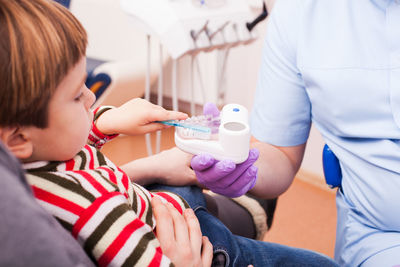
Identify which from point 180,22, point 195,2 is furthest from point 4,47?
point 195,2

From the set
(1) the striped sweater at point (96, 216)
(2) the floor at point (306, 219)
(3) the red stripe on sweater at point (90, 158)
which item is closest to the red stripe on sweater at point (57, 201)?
(1) the striped sweater at point (96, 216)

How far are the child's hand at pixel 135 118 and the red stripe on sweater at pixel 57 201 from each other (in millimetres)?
221

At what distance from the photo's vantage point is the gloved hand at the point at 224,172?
2.12 feet

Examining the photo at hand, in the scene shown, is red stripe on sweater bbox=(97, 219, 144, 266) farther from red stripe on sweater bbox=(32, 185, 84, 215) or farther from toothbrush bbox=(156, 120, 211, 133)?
toothbrush bbox=(156, 120, 211, 133)

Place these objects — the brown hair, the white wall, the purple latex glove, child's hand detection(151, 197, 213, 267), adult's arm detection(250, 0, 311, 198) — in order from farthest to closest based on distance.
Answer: the white wall
adult's arm detection(250, 0, 311, 198)
the purple latex glove
child's hand detection(151, 197, 213, 267)
the brown hair

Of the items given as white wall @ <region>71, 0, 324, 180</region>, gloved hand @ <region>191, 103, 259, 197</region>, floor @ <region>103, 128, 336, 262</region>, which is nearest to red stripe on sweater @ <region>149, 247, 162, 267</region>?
gloved hand @ <region>191, 103, 259, 197</region>

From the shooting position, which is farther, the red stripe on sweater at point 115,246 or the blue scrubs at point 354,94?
the blue scrubs at point 354,94

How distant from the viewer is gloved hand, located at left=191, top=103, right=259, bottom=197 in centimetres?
65

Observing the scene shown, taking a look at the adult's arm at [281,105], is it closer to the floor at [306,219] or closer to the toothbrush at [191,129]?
the toothbrush at [191,129]

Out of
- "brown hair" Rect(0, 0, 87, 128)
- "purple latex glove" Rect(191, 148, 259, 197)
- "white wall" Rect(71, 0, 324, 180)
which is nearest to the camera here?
"brown hair" Rect(0, 0, 87, 128)

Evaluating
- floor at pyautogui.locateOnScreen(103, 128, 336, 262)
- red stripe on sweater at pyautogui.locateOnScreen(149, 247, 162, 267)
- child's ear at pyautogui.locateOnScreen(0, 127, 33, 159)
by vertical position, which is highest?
child's ear at pyautogui.locateOnScreen(0, 127, 33, 159)

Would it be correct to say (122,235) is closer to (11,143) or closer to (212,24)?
(11,143)

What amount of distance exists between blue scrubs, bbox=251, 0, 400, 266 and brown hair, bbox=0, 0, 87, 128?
0.48 m

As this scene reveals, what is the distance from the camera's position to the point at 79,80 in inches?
19.3
